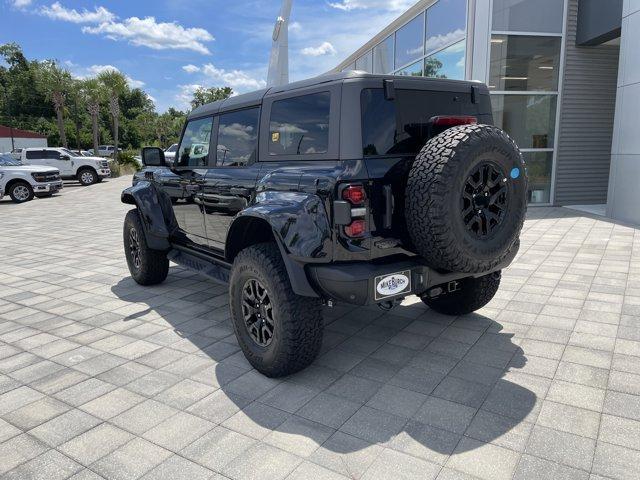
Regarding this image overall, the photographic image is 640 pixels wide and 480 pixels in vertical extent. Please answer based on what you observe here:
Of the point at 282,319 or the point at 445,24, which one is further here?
A: the point at 445,24

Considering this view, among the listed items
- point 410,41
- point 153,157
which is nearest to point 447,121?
point 153,157

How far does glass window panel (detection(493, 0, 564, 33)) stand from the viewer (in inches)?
442

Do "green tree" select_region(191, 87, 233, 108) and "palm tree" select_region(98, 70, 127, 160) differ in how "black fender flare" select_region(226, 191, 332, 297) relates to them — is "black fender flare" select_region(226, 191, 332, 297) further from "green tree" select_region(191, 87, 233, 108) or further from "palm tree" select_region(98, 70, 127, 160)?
"green tree" select_region(191, 87, 233, 108)

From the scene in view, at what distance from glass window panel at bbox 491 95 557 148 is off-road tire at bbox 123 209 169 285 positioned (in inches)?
371

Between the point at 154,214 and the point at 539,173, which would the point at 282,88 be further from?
the point at 539,173

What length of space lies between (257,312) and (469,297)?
1.95m

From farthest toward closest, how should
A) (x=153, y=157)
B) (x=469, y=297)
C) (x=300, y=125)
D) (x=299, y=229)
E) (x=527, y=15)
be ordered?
(x=527, y=15), (x=153, y=157), (x=469, y=297), (x=300, y=125), (x=299, y=229)

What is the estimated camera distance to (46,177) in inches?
671

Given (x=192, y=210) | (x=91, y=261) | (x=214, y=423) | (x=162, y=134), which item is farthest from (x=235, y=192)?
(x=162, y=134)

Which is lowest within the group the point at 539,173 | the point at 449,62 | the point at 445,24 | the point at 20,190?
the point at 20,190

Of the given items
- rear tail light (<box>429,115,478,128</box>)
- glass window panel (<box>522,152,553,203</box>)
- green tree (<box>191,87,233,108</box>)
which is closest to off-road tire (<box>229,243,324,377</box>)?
rear tail light (<box>429,115,478,128</box>)

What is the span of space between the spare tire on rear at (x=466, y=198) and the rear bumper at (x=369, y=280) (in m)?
0.14

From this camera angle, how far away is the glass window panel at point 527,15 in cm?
1122

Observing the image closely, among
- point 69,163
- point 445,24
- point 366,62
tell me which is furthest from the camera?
point 69,163
